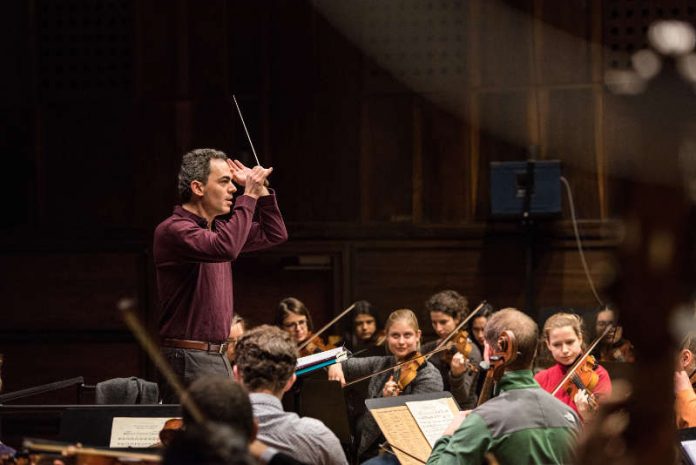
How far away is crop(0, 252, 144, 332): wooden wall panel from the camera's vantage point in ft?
26.2

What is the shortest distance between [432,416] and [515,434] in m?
0.87

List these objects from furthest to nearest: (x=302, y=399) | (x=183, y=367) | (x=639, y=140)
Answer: (x=302, y=399)
(x=183, y=367)
(x=639, y=140)

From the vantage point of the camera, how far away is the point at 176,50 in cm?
805

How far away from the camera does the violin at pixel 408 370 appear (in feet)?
17.6

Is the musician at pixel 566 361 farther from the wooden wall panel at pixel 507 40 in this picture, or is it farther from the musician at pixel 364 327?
the wooden wall panel at pixel 507 40

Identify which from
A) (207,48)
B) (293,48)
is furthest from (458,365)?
(207,48)

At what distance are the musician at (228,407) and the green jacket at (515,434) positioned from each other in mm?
977

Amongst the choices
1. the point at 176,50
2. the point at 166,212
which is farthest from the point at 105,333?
the point at 176,50

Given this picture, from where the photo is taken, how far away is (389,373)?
18.1ft

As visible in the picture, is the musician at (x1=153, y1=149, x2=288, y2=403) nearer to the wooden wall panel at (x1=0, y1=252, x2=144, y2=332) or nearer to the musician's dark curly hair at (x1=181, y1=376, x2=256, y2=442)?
the musician's dark curly hair at (x1=181, y1=376, x2=256, y2=442)

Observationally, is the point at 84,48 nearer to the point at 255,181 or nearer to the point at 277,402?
the point at 255,181

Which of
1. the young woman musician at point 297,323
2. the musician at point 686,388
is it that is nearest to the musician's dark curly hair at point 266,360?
the musician at point 686,388

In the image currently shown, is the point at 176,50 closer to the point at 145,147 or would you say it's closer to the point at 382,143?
the point at 145,147

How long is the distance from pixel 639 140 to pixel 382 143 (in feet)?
23.0
